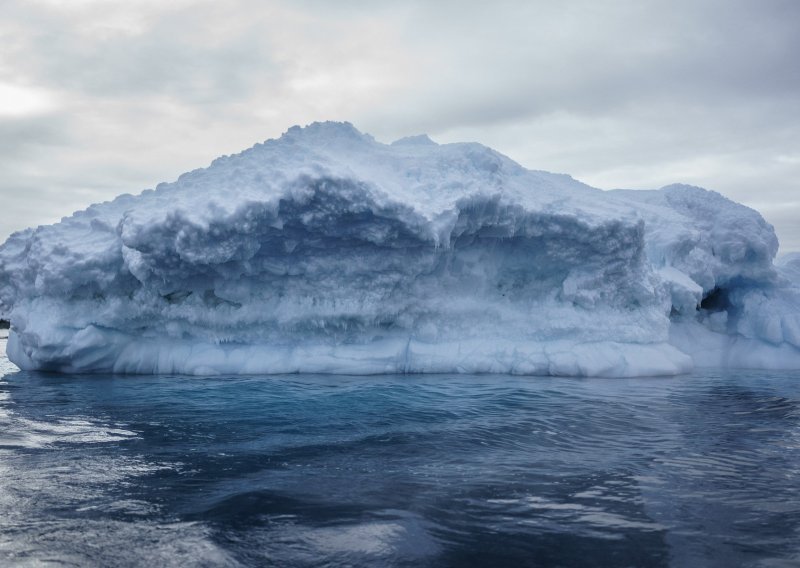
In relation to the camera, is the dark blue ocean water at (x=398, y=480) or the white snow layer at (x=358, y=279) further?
the white snow layer at (x=358, y=279)

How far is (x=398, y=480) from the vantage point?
4.70 metres

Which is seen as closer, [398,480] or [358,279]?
[398,480]

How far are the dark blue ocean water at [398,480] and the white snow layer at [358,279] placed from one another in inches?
108

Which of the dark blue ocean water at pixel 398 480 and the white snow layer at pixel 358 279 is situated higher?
the white snow layer at pixel 358 279

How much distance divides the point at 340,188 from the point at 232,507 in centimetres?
652

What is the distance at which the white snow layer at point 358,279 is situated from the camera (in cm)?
1037

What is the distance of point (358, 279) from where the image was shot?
11062 millimetres

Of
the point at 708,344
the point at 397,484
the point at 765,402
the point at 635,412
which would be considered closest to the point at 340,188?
the point at 635,412

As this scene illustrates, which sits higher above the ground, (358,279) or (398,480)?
(358,279)

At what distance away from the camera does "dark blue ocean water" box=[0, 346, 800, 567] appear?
135 inches

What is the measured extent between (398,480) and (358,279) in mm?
6606

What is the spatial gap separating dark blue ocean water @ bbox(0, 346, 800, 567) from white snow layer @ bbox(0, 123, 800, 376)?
2.74 metres

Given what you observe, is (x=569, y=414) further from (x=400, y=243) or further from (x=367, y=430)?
(x=400, y=243)

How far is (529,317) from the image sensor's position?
11.7 m
